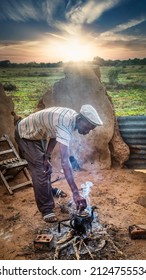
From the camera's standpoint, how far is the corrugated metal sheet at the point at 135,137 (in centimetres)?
532

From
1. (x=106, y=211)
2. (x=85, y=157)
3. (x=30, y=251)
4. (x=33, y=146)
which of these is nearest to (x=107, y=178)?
(x=85, y=157)

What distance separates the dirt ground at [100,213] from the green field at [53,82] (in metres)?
4.12

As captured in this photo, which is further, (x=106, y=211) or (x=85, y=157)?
(x=85, y=157)

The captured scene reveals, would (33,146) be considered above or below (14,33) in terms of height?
below

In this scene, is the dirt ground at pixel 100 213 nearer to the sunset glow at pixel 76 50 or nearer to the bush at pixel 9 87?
the sunset glow at pixel 76 50

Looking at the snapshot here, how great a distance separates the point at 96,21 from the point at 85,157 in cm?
235

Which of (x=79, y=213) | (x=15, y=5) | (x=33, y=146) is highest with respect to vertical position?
(x=15, y=5)

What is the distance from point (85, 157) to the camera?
535 centimetres

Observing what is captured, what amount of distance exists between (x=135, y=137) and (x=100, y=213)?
2112 millimetres

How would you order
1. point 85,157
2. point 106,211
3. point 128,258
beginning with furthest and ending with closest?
point 85,157 < point 106,211 < point 128,258

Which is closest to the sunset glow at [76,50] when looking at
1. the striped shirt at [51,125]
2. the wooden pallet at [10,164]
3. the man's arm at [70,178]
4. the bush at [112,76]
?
the wooden pallet at [10,164]

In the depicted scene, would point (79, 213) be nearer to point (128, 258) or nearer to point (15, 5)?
point (128, 258)

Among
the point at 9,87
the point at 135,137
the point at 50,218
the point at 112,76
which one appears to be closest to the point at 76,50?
the point at 135,137

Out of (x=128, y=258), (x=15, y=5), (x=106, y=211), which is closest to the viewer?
(x=128, y=258)
